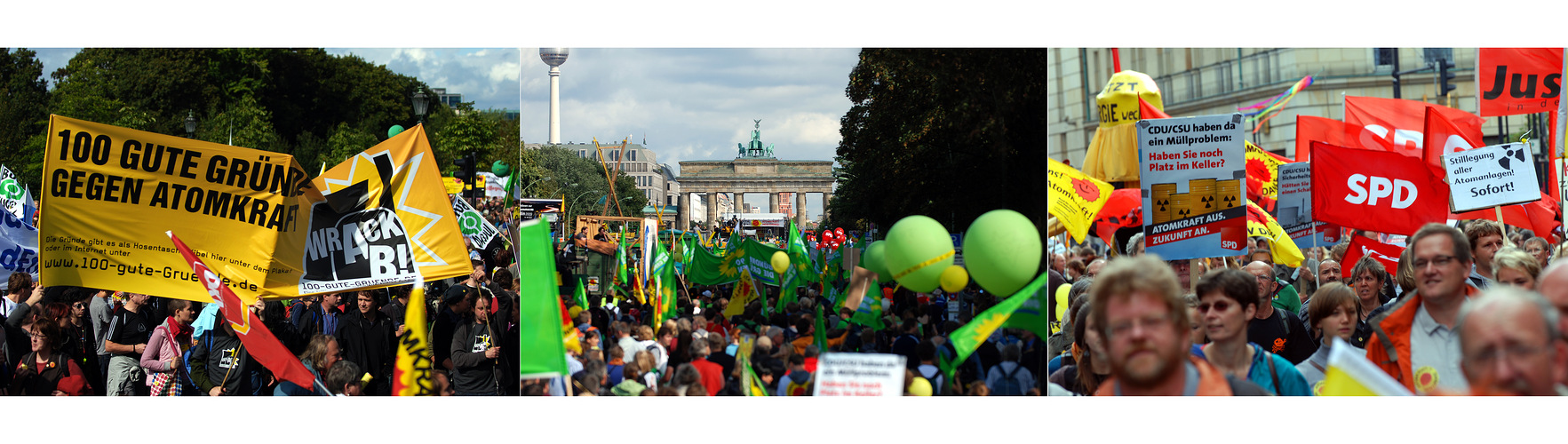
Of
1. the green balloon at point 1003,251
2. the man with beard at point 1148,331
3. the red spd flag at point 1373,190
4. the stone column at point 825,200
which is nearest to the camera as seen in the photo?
the man with beard at point 1148,331

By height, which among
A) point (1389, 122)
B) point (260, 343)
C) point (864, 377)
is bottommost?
point (864, 377)

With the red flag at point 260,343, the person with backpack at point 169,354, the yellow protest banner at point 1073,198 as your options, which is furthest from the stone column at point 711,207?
the person with backpack at point 169,354

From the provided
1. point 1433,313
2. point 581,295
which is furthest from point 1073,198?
point 581,295

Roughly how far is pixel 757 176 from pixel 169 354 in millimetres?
4315

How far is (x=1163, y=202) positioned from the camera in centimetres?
761

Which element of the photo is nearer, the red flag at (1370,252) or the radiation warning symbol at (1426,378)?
the radiation warning symbol at (1426,378)

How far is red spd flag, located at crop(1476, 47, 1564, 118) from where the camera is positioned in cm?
852

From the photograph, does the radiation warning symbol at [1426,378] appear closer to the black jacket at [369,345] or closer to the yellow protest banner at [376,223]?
the yellow protest banner at [376,223]

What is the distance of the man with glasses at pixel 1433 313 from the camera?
529cm

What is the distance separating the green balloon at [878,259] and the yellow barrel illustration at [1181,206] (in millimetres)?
2257

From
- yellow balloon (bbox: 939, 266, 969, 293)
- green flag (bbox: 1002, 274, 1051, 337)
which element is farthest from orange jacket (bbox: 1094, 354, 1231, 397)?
yellow balloon (bbox: 939, 266, 969, 293)

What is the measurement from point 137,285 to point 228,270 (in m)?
0.57

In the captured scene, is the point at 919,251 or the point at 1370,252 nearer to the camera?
the point at 919,251

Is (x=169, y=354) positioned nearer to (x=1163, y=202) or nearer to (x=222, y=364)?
(x=222, y=364)
